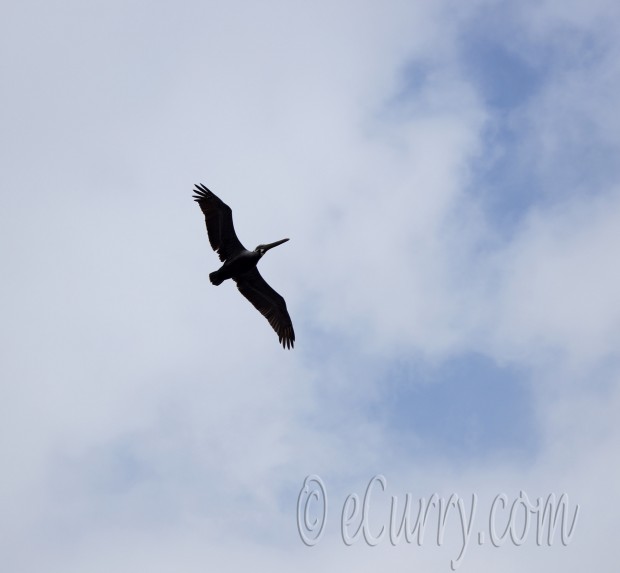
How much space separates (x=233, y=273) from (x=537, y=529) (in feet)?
49.3

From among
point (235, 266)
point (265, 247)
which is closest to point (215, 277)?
point (235, 266)

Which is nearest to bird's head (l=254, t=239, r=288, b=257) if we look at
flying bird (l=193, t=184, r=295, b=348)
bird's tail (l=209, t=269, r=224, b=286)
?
flying bird (l=193, t=184, r=295, b=348)

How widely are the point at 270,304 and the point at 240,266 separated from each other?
7.25ft

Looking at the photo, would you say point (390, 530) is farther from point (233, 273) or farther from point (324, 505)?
point (233, 273)

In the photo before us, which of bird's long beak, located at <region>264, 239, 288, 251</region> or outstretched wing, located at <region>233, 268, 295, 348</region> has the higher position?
bird's long beak, located at <region>264, 239, 288, 251</region>

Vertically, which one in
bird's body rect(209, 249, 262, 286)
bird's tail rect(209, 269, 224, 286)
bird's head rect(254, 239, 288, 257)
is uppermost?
bird's head rect(254, 239, 288, 257)

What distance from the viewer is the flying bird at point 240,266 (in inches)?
1986

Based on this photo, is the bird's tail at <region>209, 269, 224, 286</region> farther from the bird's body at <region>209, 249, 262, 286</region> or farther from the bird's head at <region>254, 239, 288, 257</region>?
the bird's head at <region>254, 239, 288, 257</region>

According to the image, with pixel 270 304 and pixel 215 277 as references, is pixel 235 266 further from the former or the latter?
pixel 270 304

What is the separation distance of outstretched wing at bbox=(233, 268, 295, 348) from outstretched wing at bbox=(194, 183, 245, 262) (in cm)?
135

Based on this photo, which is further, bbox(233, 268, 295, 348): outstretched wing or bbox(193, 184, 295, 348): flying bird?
bbox(233, 268, 295, 348): outstretched wing

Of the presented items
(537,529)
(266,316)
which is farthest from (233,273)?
(537,529)

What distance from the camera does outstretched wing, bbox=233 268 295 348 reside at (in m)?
52.0

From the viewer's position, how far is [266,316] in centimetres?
5238
